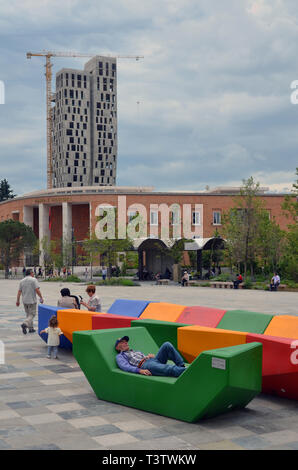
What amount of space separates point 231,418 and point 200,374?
0.84 m

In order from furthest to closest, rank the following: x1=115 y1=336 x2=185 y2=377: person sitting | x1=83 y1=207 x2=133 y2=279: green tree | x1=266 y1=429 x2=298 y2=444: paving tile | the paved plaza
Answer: x1=83 y1=207 x2=133 y2=279: green tree
x1=115 y1=336 x2=185 y2=377: person sitting
x1=266 y1=429 x2=298 y2=444: paving tile
the paved plaza

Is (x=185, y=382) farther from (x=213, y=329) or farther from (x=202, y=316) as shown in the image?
(x=202, y=316)

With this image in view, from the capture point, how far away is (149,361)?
24.6ft

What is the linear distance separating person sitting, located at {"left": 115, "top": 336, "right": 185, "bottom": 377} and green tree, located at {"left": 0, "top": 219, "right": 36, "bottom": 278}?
2507 inches

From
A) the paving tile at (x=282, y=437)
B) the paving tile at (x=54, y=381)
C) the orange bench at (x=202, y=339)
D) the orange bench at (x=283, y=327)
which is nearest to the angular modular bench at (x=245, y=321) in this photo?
the orange bench at (x=283, y=327)

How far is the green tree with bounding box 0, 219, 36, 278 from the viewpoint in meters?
70.2

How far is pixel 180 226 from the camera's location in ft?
253

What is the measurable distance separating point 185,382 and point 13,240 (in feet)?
221

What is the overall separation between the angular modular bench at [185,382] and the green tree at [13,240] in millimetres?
63596

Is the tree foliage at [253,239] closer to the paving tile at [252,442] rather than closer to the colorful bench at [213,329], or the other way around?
the colorful bench at [213,329]

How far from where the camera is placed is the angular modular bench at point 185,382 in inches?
253

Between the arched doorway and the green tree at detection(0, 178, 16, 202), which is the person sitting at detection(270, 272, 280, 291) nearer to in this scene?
the arched doorway

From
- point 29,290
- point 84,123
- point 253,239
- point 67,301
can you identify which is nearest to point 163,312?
point 67,301

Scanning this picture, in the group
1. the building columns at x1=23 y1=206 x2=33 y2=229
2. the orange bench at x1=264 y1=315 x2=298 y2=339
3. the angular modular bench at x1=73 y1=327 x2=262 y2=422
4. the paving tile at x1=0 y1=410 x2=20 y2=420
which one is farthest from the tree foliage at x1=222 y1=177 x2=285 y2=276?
the building columns at x1=23 y1=206 x2=33 y2=229
